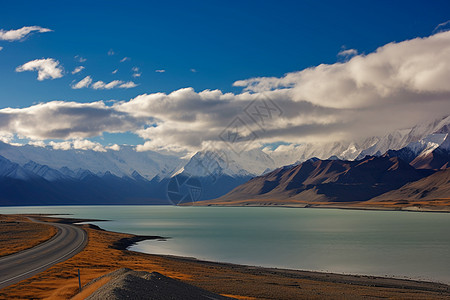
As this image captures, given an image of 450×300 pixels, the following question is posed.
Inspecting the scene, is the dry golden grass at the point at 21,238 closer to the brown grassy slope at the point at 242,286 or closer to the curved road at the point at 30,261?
the curved road at the point at 30,261

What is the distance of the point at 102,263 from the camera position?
51.4 m

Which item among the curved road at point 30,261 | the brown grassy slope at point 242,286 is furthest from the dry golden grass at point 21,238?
the brown grassy slope at point 242,286

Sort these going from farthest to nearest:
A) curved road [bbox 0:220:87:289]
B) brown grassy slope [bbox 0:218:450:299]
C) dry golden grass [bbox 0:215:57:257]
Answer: dry golden grass [bbox 0:215:57:257]
curved road [bbox 0:220:87:289]
brown grassy slope [bbox 0:218:450:299]

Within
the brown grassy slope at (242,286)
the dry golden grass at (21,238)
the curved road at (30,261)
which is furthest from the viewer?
the dry golden grass at (21,238)

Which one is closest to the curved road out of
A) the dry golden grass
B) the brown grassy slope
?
the brown grassy slope

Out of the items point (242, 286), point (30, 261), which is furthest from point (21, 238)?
point (242, 286)

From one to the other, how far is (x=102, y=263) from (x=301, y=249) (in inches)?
1896

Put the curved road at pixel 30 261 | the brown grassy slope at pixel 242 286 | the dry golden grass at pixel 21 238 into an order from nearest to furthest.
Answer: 1. the brown grassy slope at pixel 242 286
2. the curved road at pixel 30 261
3. the dry golden grass at pixel 21 238

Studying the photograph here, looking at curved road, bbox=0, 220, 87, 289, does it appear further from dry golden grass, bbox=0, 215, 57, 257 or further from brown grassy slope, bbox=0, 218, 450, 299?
dry golden grass, bbox=0, 215, 57, 257

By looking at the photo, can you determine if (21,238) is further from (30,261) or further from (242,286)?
(242,286)

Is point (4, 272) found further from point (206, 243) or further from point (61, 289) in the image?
point (206, 243)

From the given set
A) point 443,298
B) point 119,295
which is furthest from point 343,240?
point 119,295

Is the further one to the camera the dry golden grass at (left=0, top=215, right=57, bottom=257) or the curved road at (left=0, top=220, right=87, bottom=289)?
the dry golden grass at (left=0, top=215, right=57, bottom=257)

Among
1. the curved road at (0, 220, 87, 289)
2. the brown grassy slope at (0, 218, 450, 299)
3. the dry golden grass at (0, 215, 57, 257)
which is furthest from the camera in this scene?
the dry golden grass at (0, 215, 57, 257)
